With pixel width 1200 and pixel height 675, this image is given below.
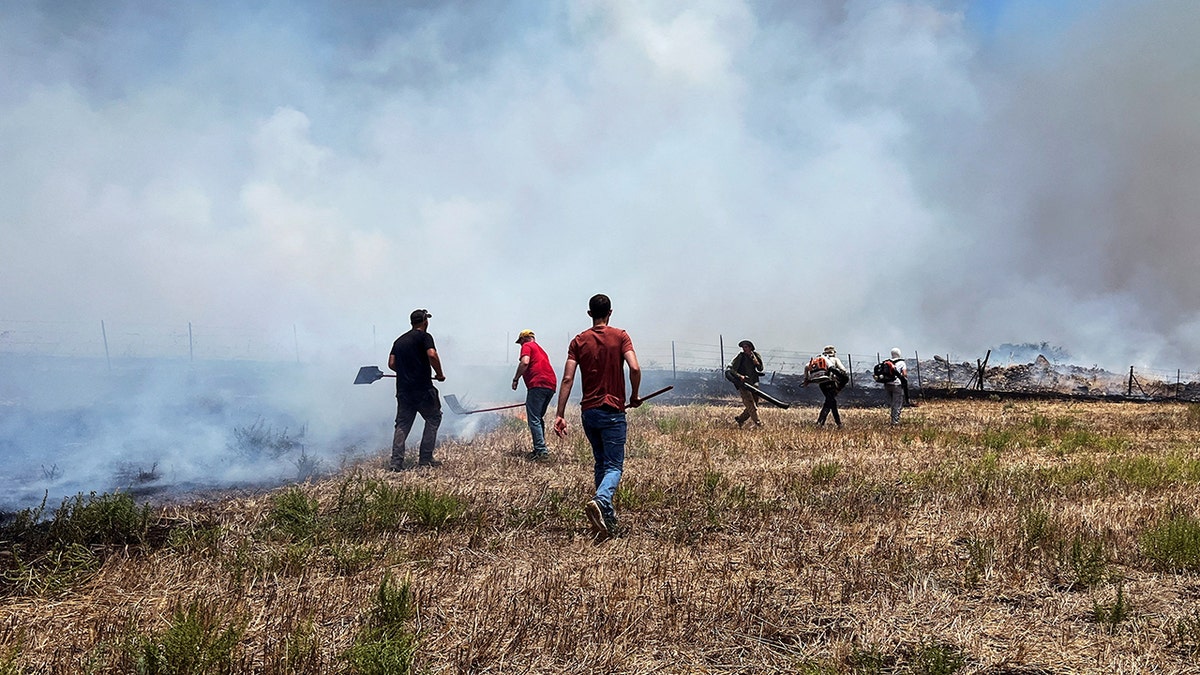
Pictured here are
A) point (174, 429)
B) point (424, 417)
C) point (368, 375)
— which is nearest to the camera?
point (424, 417)

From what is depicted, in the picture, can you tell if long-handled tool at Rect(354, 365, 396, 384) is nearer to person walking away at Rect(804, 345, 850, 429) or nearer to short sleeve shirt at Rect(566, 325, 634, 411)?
short sleeve shirt at Rect(566, 325, 634, 411)

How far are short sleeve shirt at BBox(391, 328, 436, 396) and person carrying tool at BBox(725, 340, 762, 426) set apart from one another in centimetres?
654

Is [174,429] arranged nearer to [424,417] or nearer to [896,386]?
[424,417]

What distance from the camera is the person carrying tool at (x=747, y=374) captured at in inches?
533

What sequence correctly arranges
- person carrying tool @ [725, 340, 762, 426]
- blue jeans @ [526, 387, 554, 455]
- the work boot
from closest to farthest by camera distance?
the work boot → blue jeans @ [526, 387, 554, 455] → person carrying tool @ [725, 340, 762, 426]

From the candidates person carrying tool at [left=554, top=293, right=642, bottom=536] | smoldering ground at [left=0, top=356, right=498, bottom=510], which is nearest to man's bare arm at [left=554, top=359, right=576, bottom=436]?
person carrying tool at [left=554, top=293, right=642, bottom=536]

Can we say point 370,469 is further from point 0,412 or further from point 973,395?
point 973,395

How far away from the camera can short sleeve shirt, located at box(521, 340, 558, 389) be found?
9703 mm

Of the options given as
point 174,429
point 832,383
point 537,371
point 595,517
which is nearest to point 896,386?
point 832,383

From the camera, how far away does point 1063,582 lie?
432 centimetres

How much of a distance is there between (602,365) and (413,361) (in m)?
3.75

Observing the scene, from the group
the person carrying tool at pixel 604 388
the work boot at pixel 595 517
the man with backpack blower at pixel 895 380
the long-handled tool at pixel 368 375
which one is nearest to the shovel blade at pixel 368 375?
the long-handled tool at pixel 368 375

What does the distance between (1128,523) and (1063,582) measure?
201cm

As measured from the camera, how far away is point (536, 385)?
31.8 ft
